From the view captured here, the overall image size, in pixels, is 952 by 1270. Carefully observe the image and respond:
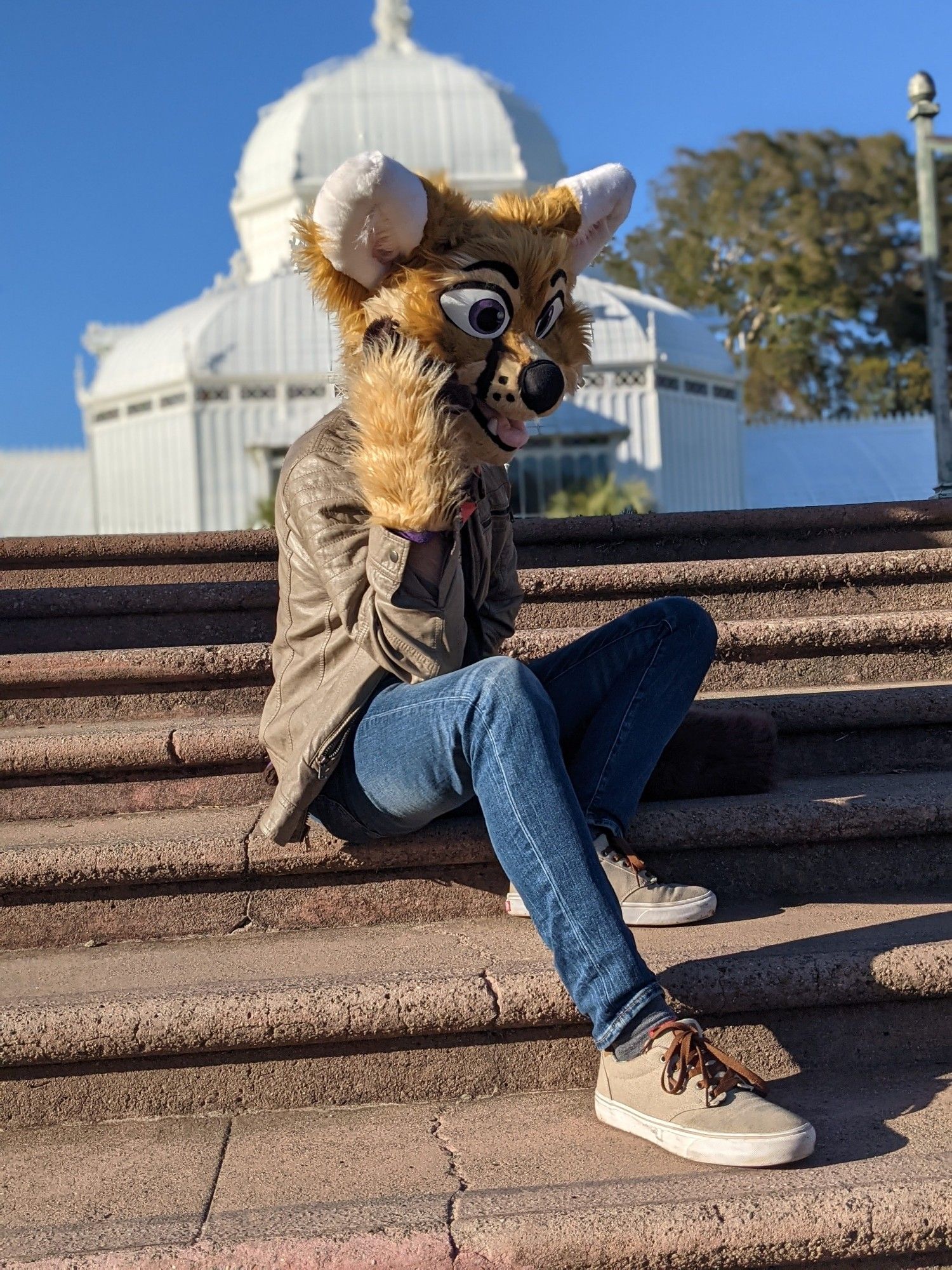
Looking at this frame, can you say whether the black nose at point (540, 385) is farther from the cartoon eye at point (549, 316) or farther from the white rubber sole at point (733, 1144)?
the white rubber sole at point (733, 1144)

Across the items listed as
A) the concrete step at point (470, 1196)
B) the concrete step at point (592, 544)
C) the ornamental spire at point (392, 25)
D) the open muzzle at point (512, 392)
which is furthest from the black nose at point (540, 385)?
the ornamental spire at point (392, 25)

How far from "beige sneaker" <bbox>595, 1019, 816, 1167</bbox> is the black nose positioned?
1.16 meters

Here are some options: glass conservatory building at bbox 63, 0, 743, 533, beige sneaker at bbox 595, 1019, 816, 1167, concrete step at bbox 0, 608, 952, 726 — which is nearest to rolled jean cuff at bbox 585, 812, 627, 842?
beige sneaker at bbox 595, 1019, 816, 1167

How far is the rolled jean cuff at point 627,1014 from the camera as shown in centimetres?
208

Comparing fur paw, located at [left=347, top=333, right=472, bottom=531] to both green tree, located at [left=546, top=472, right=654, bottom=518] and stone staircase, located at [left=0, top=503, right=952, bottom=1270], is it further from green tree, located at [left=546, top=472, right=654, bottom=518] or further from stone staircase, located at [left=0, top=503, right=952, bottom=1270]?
green tree, located at [left=546, top=472, right=654, bottom=518]

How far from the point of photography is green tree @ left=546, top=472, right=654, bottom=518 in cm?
1756

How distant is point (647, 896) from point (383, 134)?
25.2 metres

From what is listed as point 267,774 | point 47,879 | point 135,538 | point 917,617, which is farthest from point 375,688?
point 135,538

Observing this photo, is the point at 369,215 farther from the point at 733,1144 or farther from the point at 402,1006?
the point at 733,1144

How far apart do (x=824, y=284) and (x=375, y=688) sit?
30.5 metres

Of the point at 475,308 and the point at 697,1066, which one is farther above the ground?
the point at 475,308

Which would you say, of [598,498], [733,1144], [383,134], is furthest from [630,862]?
[383,134]

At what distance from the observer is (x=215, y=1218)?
6.12 ft

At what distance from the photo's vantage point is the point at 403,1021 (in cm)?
223
